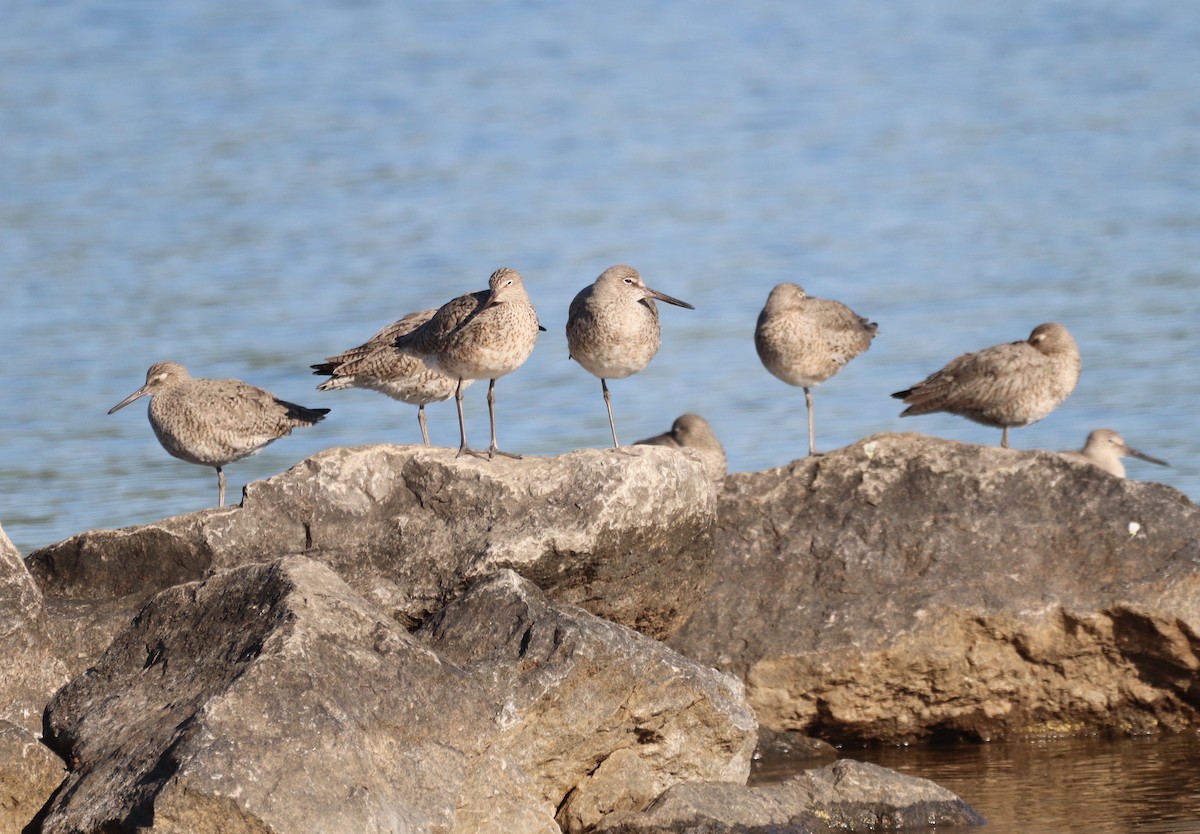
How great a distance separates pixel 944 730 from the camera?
9703 mm

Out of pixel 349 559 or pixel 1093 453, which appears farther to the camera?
pixel 1093 453

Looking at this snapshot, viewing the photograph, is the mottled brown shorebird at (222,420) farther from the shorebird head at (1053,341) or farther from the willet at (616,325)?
the shorebird head at (1053,341)

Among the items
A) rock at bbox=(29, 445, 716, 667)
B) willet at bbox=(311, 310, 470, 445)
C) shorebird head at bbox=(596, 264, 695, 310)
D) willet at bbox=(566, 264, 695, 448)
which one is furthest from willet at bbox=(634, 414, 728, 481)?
rock at bbox=(29, 445, 716, 667)

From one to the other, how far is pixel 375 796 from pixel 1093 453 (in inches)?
319

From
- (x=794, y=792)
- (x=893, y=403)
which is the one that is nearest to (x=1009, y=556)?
(x=794, y=792)

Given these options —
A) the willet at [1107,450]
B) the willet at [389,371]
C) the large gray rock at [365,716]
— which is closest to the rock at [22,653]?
Result: the large gray rock at [365,716]

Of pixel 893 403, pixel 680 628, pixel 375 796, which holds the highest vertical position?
pixel 375 796

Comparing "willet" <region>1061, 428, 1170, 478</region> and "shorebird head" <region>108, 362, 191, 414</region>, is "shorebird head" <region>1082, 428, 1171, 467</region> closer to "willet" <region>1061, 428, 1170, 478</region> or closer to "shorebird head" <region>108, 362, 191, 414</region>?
Result: "willet" <region>1061, 428, 1170, 478</region>

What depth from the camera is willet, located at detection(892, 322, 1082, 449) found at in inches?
452

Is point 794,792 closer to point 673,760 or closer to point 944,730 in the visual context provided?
point 673,760

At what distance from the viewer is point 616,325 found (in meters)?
9.96

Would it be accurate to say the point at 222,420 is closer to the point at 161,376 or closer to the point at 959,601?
the point at 161,376

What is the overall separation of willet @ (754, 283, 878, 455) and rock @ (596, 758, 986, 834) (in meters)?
3.91

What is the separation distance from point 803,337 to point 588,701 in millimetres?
4689
